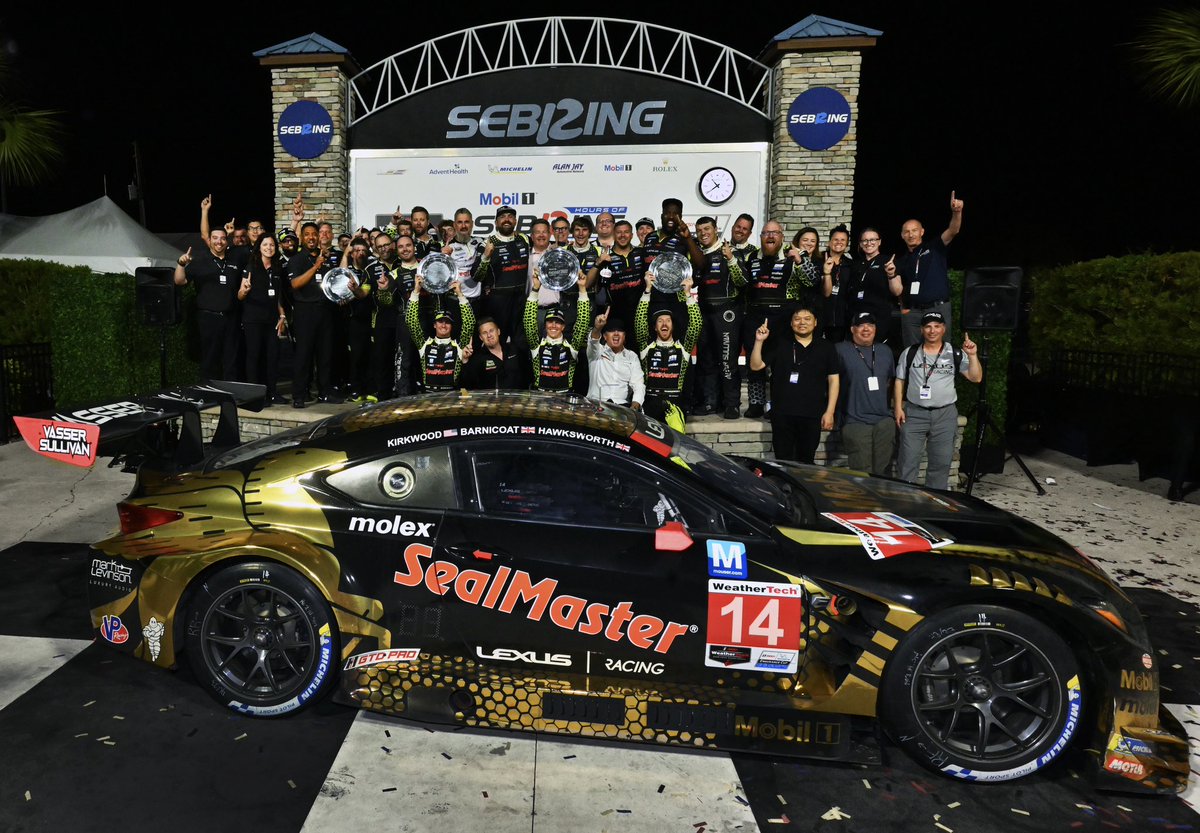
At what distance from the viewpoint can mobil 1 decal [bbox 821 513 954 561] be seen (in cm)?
315

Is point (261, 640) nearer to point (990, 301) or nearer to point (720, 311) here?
point (720, 311)

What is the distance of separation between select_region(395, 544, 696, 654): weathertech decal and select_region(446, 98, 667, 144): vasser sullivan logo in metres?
9.99

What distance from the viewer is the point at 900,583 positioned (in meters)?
3.05

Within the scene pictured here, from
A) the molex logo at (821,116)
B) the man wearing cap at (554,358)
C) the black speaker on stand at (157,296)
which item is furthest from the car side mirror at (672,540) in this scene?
the molex logo at (821,116)

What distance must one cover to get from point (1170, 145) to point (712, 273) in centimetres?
2722

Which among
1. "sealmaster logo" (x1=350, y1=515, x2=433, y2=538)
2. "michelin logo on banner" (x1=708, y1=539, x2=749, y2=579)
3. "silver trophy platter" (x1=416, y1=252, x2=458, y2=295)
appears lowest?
"michelin logo on banner" (x1=708, y1=539, x2=749, y2=579)

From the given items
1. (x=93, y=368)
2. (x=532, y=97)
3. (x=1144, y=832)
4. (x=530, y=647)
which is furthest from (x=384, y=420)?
(x=532, y=97)

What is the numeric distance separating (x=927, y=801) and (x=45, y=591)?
4.94 meters

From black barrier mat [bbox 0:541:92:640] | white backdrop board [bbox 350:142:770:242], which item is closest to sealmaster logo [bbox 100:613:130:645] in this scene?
black barrier mat [bbox 0:541:92:640]

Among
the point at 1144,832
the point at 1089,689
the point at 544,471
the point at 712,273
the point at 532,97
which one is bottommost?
the point at 1144,832

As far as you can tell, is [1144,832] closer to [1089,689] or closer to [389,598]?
[1089,689]

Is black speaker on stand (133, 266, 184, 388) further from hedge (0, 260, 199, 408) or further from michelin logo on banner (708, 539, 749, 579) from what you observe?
michelin logo on banner (708, 539, 749, 579)

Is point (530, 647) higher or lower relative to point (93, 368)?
lower

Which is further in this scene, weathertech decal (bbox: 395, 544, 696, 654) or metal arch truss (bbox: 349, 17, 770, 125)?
metal arch truss (bbox: 349, 17, 770, 125)
